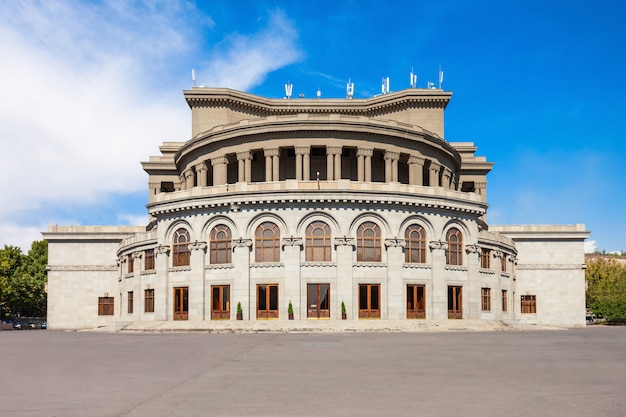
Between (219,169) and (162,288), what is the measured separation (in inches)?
508

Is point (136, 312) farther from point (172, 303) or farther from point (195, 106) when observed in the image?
point (195, 106)

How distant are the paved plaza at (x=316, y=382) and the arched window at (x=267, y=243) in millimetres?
24105

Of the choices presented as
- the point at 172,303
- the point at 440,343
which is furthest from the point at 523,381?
the point at 172,303

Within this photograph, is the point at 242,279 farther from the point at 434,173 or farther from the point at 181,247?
the point at 434,173

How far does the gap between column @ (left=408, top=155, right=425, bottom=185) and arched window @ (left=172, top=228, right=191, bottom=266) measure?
20469 millimetres

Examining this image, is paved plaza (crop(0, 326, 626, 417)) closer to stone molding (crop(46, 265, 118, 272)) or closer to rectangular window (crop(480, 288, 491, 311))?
rectangular window (crop(480, 288, 491, 311))

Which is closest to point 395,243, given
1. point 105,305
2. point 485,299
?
point 485,299

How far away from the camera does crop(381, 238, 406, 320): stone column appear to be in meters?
48.3

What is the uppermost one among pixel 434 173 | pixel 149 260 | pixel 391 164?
pixel 391 164

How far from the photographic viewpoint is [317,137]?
5703 cm

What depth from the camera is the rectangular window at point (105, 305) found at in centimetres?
7056

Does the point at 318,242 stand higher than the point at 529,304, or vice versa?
the point at 318,242

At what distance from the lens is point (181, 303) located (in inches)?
2019

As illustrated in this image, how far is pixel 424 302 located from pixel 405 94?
88.4 ft
